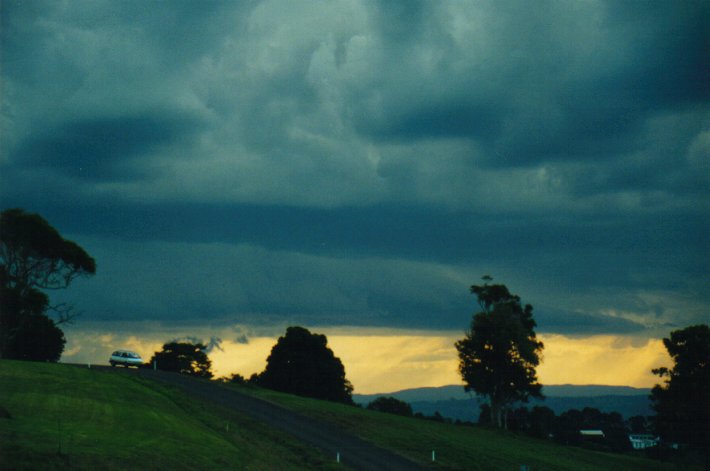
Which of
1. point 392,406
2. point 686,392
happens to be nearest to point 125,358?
point 392,406

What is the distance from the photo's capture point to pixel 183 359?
117m

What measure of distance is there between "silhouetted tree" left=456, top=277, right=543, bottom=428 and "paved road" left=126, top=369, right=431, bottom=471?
36235 millimetres

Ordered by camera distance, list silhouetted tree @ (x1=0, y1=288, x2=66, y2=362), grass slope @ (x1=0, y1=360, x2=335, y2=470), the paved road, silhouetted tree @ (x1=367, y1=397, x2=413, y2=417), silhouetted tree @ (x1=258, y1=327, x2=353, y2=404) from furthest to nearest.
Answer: silhouetted tree @ (x1=367, y1=397, x2=413, y2=417)
silhouetted tree @ (x1=258, y1=327, x2=353, y2=404)
silhouetted tree @ (x1=0, y1=288, x2=66, y2=362)
the paved road
grass slope @ (x1=0, y1=360, x2=335, y2=470)

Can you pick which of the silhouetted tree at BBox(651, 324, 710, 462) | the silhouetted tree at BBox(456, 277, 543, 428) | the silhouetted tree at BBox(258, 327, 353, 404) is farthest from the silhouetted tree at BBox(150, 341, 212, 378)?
the silhouetted tree at BBox(651, 324, 710, 462)

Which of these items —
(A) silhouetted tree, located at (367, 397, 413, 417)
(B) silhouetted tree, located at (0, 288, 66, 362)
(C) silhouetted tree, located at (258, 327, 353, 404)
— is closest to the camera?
(B) silhouetted tree, located at (0, 288, 66, 362)

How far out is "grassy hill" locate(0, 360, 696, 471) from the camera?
2883 cm

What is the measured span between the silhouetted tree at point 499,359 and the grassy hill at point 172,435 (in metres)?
19.0

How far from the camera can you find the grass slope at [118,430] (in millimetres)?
27484

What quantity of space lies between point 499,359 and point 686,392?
26263mm

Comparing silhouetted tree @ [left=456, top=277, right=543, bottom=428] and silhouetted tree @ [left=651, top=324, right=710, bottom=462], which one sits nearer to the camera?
silhouetted tree @ [left=651, top=324, right=710, bottom=462]

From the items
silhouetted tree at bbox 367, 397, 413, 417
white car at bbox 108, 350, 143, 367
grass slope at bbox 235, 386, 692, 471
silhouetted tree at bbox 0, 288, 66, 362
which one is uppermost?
silhouetted tree at bbox 0, 288, 66, 362

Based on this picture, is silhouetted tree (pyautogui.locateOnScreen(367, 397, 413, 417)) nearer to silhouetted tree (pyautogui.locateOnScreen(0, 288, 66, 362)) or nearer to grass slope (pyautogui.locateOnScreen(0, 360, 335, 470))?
silhouetted tree (pyautogui.locateOnScreen(0, 288, 66, 362))

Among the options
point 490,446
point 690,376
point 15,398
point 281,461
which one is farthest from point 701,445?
point 15,398

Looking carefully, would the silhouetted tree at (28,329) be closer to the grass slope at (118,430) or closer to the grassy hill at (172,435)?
the grassy hill at (172,435)
